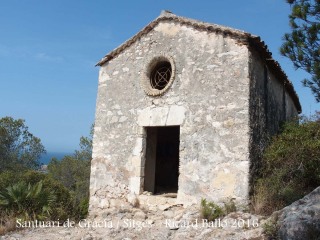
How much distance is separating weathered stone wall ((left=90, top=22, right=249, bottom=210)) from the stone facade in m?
0.02

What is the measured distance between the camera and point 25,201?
8.05 meters

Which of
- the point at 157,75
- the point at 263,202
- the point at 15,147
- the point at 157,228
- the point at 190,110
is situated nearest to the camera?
the point at 263,202

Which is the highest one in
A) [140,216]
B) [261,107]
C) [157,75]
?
[157,75]

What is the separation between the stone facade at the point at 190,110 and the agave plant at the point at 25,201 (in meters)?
1.44

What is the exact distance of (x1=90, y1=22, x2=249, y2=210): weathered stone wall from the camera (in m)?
7.17

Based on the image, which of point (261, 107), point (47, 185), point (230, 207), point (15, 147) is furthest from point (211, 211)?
point (15, 147)

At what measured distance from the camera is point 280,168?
7023 mm

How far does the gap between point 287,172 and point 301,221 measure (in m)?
2.32

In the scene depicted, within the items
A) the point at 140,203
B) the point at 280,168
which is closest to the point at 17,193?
the point at 140,203

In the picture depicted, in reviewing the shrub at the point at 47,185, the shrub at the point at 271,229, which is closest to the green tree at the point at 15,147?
the shrub at the point at 47,185

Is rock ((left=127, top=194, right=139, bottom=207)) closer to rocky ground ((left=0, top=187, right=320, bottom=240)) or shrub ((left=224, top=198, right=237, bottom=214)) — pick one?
rocky ground ((left=0, top=187, right=320, bottom=240))

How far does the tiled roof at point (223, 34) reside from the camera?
7371mm

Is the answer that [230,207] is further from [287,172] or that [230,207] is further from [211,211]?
[287,172]

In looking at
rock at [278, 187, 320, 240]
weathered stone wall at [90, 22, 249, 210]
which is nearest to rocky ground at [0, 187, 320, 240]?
rock at [278, 187, 320, 240]
